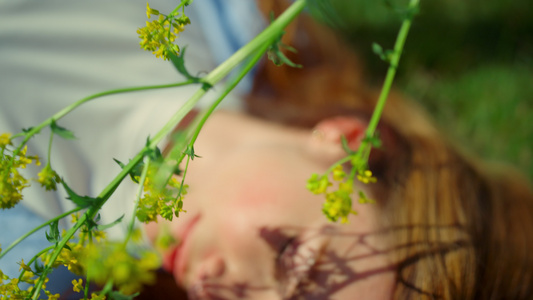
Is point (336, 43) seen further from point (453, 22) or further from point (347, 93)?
point (453, 22)

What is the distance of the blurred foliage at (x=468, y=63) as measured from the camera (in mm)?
1508

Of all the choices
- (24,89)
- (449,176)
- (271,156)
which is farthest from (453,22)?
(24,89)

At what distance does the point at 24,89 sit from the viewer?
1002 millimetres

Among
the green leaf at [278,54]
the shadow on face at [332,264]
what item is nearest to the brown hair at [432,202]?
the shadow on face at [332,264]

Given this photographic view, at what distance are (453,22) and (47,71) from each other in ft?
3.96

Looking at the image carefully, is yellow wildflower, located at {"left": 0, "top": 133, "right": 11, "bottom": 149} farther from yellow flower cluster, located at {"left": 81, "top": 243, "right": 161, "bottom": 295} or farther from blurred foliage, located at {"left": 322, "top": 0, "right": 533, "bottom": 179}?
blurred foliage, located at {"left": 322, "top": 0, "right": 533, "bottom": 179}

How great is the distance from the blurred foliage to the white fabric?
66 centimetres

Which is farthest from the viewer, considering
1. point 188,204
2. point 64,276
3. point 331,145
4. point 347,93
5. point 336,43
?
point 336,43

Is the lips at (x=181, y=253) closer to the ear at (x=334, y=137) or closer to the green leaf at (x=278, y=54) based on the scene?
the ear at (x=334, y=137)

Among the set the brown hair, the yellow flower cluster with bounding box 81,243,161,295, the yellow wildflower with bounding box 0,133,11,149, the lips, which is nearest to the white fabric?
the lips

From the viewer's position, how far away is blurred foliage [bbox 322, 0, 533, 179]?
1508 mm

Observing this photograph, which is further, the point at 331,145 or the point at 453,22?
the point at 453,22

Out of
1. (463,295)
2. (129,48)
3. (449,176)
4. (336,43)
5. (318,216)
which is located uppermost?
(336,43)

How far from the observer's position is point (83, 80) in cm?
111
